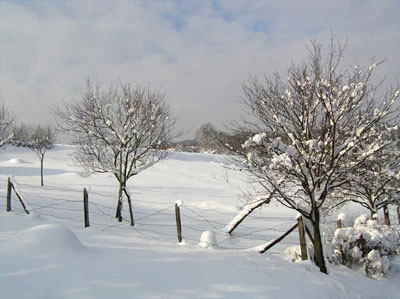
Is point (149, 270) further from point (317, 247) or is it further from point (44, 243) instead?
point (317, 247)

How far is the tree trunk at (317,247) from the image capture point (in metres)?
5.65

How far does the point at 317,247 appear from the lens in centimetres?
575

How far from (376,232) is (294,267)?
3.09 m

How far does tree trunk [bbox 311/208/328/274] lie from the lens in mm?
5648

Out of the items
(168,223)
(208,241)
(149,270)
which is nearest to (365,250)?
(208,241)

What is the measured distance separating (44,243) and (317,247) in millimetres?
5066

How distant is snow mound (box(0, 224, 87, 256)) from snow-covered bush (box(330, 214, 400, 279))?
226 inches

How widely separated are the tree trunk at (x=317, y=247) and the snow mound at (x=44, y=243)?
4476 mm

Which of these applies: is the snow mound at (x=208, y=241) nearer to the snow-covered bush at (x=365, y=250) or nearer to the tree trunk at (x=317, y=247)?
the tree trunk at (x=317, y=247)

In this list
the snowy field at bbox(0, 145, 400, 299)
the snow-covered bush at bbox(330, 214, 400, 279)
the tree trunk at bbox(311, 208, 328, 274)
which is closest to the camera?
the snowy field at bbox(0, 145, 400, 299)

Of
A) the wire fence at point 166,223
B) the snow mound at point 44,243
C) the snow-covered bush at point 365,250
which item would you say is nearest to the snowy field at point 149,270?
the snow mound at point 44,243

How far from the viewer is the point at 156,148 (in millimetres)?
11594

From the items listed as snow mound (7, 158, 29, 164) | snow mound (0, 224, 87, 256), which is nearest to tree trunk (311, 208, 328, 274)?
snow mound (0, 224, 87, 256)

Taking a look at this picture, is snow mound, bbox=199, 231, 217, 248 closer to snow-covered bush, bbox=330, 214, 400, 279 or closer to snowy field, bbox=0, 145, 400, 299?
snowy field, bbox=0, 145, 400, 299
